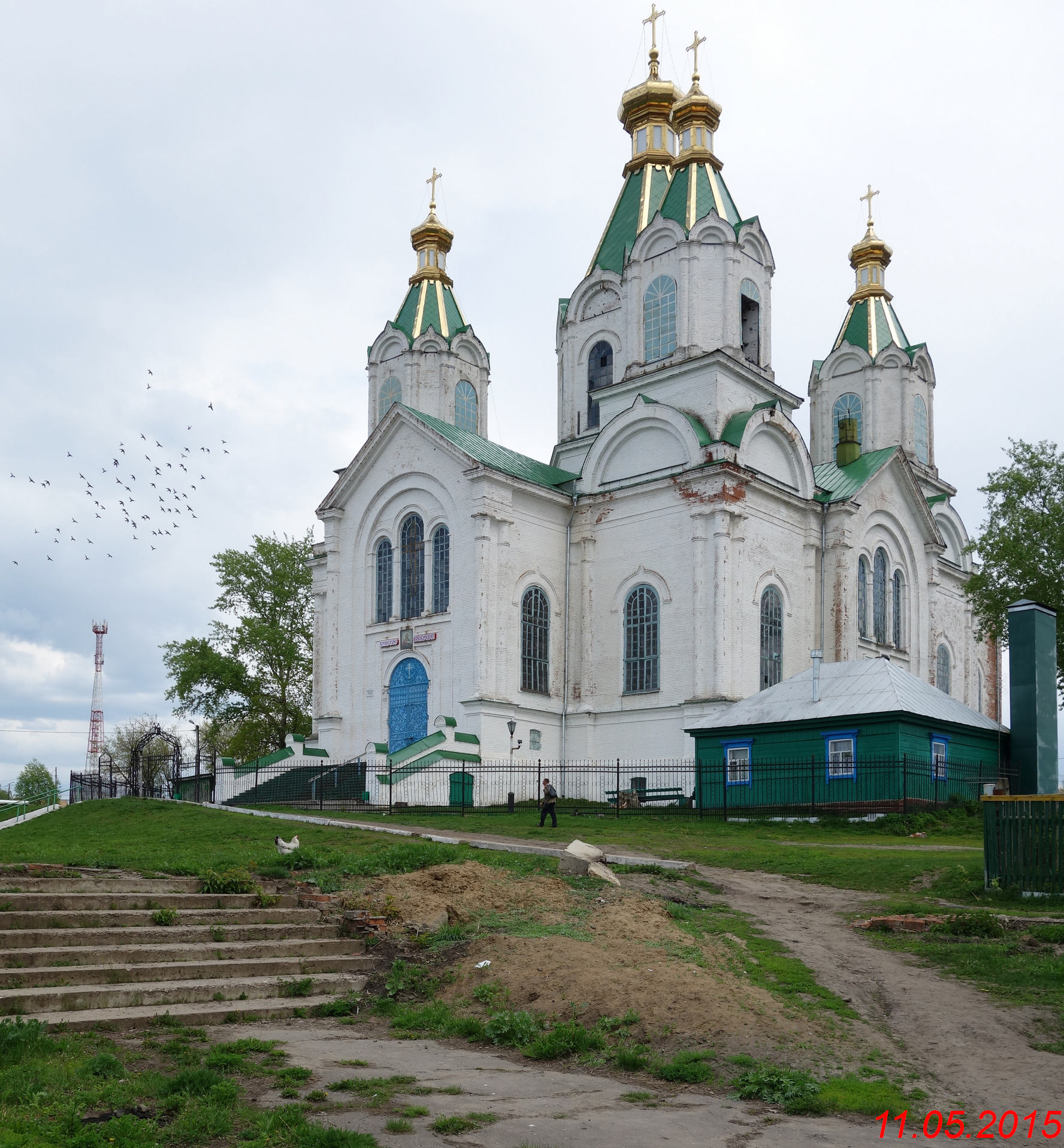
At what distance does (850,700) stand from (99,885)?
1840 centimetres

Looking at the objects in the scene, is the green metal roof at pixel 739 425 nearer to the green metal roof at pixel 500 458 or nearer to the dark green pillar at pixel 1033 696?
the green metal roof at pixel 500 458

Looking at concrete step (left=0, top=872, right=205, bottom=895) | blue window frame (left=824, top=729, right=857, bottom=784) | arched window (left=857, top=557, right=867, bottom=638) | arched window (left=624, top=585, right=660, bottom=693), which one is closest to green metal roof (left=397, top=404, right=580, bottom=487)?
arched window (left=624, top=585, right=660, bottom=693)

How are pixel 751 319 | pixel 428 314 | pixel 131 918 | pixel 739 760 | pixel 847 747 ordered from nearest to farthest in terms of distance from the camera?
1. pixel 131 918
2. pixel 847 747
3. pixel 739 760
4. pixel 751 319
5. pixel 428 314

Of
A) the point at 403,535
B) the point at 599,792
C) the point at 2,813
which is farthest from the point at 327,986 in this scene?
the point at 2,813

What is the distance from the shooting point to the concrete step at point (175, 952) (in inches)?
368

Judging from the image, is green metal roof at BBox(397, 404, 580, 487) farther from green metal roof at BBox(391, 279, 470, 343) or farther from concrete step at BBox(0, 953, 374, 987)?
concrete step at BBox(0, 953, 374, 987)

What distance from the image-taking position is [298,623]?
50031 millimetres

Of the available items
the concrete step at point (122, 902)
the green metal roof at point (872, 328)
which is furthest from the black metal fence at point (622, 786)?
the green metal roof at point (872, 328)

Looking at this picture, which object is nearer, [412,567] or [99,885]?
[99,885]

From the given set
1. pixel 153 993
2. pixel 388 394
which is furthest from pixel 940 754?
pixel 388 394

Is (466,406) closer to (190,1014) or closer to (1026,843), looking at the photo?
(1026,843)

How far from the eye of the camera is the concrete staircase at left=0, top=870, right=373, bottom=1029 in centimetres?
892

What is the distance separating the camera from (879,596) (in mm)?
37250

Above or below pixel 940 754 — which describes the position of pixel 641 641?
above
